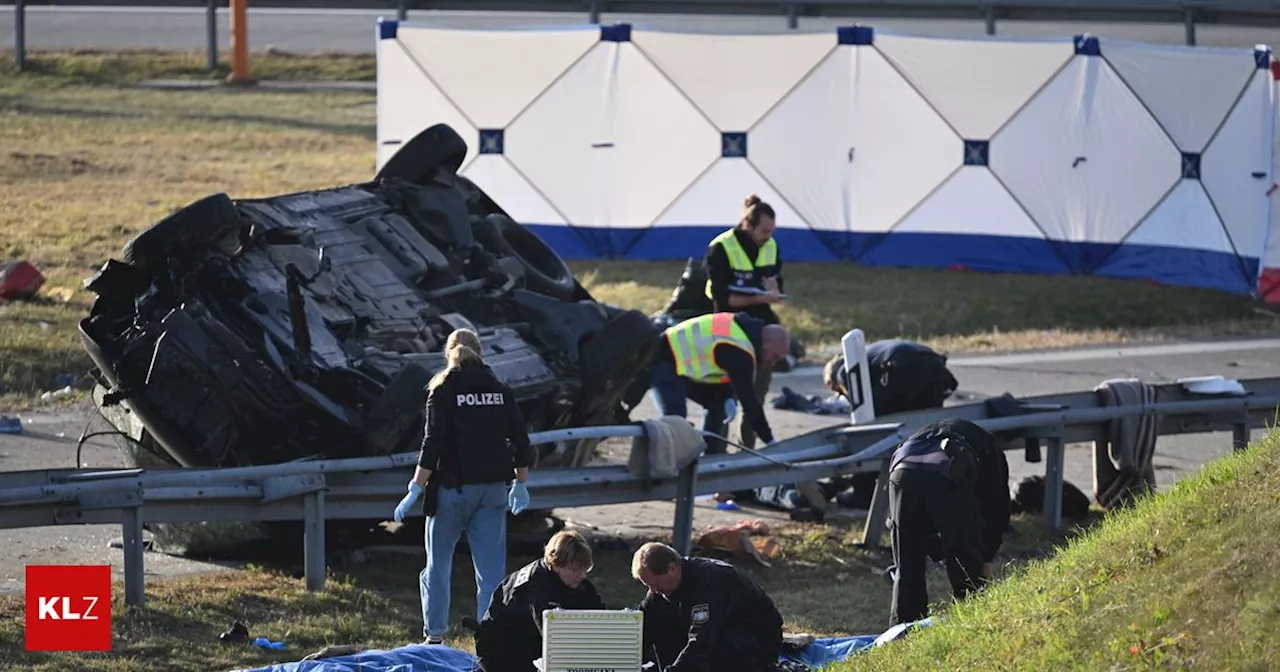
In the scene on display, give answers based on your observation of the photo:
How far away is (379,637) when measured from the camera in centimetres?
1016

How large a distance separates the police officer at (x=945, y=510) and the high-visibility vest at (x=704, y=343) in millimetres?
3277

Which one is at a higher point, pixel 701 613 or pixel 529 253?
pixel 529 253

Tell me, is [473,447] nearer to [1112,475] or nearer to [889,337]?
[1112,475]

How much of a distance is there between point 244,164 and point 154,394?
16136mm

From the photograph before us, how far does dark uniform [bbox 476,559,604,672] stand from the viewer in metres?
8.45

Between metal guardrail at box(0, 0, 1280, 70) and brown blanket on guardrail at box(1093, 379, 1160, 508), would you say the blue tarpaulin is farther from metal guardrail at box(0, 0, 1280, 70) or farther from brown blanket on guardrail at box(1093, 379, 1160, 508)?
metal guardrail at box(0, 0, 1280, 70)

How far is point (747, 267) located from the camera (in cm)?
1438

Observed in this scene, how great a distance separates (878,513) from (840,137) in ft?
36.0

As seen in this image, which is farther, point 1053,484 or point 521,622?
point 1053,484

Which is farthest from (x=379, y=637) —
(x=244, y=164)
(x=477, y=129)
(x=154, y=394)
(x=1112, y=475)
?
(x=244, y=164)

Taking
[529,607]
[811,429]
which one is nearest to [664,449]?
[529,607]

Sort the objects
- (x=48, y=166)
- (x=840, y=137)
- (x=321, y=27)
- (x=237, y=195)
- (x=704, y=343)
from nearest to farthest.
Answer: (x=704, y=343), (x=840, y=137), (x=237, y=195), (x=48, y=166), (x=321, y=27)

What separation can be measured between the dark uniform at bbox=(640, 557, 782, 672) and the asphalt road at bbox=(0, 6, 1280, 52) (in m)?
22.3

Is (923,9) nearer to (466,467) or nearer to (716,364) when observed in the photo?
(716,364)
